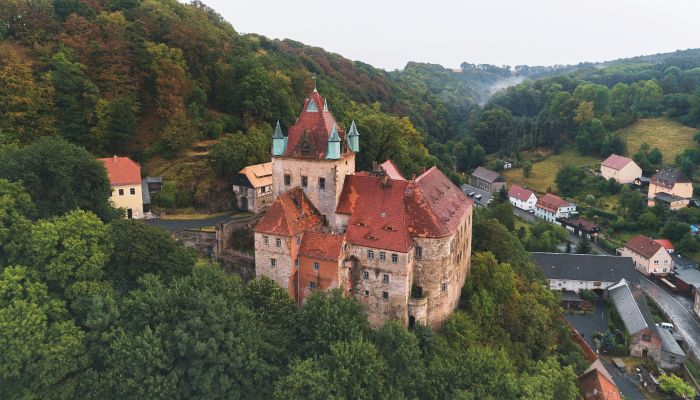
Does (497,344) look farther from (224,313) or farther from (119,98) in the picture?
(119,98)

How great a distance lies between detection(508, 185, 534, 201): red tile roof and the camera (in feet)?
327

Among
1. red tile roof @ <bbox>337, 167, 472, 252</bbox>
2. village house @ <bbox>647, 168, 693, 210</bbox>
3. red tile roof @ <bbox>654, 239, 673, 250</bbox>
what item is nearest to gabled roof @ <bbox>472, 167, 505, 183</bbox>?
village house @ <bbox>647, 168, 693, 210</bbox>

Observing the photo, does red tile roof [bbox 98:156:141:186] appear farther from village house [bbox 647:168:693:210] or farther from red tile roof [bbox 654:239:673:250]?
village house [bbox 647:168:693:210]

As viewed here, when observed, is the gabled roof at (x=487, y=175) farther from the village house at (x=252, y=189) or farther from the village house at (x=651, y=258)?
the village house at (x=252, y=189)

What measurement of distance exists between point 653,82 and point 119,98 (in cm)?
14089

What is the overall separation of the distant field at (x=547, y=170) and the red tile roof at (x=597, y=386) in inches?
2716

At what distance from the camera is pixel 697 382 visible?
50688 millimetres

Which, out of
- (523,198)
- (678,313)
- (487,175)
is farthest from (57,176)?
(487,175)

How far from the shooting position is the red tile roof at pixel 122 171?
153 feet

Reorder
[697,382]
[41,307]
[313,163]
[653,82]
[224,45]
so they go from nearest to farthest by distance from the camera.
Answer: [41,307], [313,163], [697,382], [224,45], [653,82]

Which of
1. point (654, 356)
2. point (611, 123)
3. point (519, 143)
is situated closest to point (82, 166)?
point (654, 356)

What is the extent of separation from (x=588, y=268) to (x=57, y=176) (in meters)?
63.5

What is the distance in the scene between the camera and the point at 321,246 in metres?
34.9

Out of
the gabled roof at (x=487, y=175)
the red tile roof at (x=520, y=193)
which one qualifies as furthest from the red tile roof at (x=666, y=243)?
the gabled roof at (x=487, y=175)
